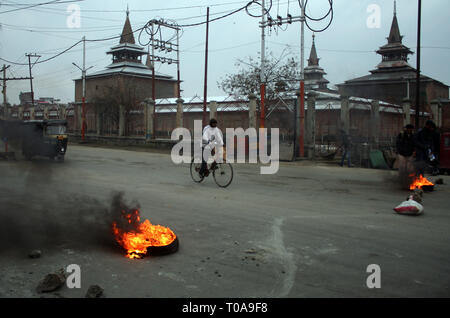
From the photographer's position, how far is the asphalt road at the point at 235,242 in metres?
3.99

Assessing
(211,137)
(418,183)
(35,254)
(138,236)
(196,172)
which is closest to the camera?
(35,254)

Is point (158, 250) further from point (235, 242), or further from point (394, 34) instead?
point (394, 34)

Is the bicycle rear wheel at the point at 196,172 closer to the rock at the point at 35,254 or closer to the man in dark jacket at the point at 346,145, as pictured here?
the rock at the point at 35,254

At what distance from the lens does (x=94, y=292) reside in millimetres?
3635

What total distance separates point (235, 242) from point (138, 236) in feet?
4.35

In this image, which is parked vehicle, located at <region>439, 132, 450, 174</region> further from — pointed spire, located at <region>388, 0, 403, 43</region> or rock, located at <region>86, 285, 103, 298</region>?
pointed spire, located at <region>388, 0, 403, 43</region>

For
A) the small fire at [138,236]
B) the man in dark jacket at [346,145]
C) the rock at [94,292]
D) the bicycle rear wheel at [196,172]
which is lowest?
the rock at [94,292]

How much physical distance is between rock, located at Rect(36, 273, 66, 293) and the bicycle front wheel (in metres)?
7.28

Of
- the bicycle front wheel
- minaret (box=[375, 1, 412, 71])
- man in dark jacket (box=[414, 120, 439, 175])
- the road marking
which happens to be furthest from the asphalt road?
minaret (box=[375, 1, 412, 71])

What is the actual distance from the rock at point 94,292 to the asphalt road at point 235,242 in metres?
0.12

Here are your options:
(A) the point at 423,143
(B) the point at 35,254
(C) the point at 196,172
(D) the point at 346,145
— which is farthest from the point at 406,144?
(B) the point at 35,254

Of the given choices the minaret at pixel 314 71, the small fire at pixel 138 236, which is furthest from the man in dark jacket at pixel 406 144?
the minaret at pixel 314 71

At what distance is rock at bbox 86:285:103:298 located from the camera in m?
3.61
